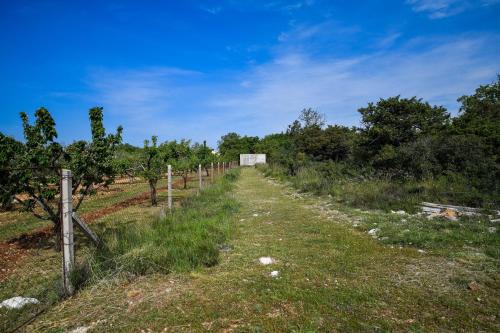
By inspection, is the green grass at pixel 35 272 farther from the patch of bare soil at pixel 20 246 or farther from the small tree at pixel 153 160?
the small tree at pixel 153 160

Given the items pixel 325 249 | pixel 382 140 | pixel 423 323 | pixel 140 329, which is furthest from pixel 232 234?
pixel 382 140

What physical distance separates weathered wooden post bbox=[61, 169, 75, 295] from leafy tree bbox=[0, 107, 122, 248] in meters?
1.82

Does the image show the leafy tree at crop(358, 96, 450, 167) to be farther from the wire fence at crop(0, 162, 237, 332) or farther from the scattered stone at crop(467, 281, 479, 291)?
the wire fence at crop(0, 162, 237, 332)

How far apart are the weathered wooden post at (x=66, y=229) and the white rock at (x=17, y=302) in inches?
13.8

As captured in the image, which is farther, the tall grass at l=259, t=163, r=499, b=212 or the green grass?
the tall grass at l=259, t=163, r=499, b=212

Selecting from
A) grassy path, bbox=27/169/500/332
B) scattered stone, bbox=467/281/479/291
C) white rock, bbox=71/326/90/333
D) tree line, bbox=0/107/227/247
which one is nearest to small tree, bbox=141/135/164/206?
tree line, bbox=0/107/227/247

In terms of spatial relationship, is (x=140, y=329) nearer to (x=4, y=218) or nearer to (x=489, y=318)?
(x=489, y=318)

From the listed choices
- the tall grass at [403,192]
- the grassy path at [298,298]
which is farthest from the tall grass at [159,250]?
the tall grass at [403,192]

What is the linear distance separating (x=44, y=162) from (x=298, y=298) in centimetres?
514

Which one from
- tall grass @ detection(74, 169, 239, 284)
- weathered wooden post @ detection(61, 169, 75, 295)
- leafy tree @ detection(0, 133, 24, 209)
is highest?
leafy tree @ detection(0, 133, 24, 209)

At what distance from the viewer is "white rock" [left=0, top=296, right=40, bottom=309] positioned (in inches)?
135

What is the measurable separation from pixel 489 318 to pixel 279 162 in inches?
947

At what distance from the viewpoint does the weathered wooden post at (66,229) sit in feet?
11.6

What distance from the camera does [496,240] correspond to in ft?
17.1
